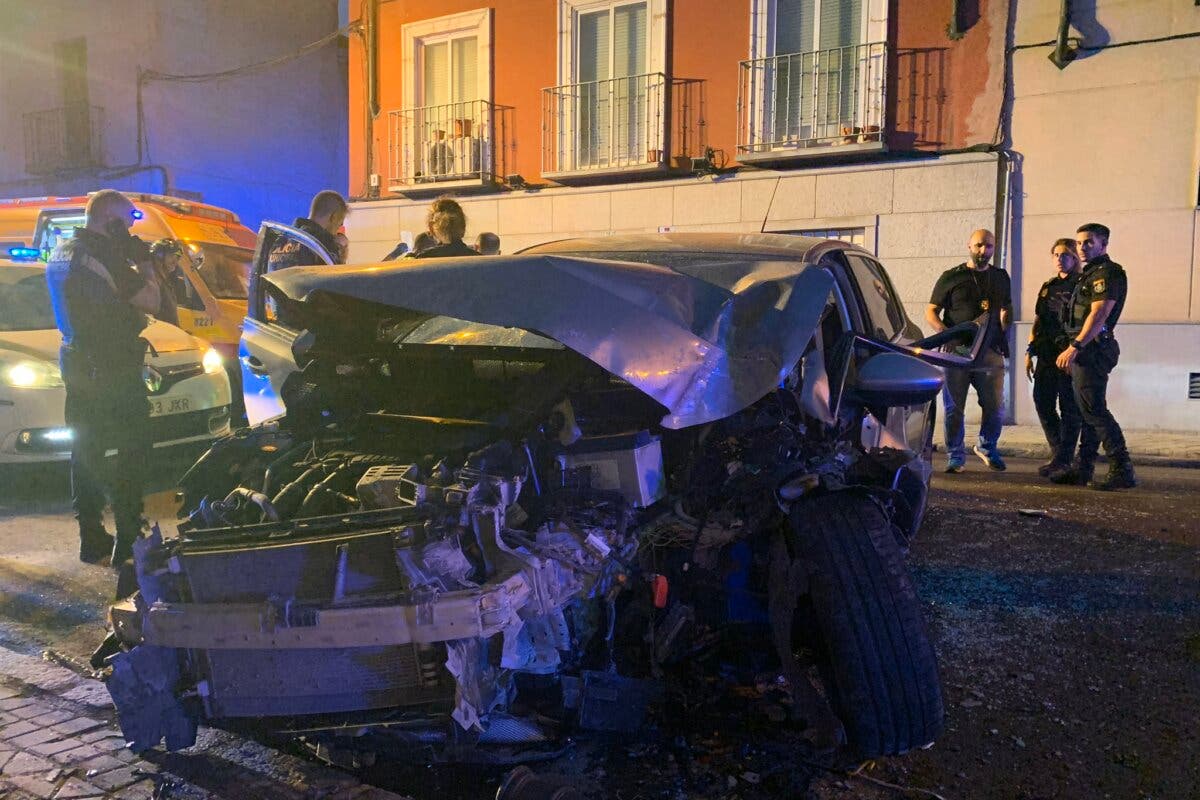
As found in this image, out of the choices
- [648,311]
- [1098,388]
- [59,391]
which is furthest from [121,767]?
[1098,388]

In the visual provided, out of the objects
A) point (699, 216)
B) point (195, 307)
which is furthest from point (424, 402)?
point (699, 216)

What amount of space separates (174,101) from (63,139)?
111 inches

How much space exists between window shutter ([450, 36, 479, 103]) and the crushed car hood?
10911mm

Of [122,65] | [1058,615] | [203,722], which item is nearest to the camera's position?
[203,722]

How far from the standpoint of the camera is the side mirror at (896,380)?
307cm

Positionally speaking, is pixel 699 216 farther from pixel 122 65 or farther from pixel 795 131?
pixel 122 65

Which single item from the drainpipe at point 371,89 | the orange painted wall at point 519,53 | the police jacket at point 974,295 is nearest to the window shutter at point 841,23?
the orange painted wall at point 519,53

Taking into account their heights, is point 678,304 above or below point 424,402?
above

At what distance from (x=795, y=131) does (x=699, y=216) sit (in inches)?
61.8

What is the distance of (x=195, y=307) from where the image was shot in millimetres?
8531

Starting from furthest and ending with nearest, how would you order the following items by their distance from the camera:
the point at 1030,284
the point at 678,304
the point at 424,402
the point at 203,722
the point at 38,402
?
the point at 1030,284, the point at 38,402, the point at 424,402, the point at 678,304, the point at 203,722

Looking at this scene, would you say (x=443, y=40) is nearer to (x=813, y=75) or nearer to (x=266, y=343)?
(x=813, y=75)

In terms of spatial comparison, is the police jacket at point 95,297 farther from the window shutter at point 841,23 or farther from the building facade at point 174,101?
the building facade at point 174,101

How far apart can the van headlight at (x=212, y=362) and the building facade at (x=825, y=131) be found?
6183mm
